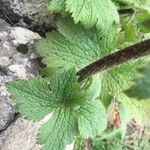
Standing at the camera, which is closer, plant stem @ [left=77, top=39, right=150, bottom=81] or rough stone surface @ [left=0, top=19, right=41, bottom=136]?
plant stem @ [left=77, top=39, right=150, bottom=81]

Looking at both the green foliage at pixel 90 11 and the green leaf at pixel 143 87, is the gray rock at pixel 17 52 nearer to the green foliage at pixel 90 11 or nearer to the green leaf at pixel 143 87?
the green foliage at pixel 90 11

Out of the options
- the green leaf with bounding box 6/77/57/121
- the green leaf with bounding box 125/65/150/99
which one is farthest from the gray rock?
the green leaf with bounding box 125/65/150/99

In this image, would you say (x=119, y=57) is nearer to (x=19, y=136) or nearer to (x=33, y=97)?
(x=33, y=97)

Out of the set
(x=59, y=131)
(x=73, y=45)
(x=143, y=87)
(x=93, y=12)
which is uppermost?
(x=143, y=87)

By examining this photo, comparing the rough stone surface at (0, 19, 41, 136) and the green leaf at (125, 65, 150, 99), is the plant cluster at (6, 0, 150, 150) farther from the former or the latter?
the green leaf at (125, 65, 150, 99)

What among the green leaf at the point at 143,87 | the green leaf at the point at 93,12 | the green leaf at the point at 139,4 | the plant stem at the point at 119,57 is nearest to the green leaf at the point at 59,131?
the plant stem at the point at 119,57

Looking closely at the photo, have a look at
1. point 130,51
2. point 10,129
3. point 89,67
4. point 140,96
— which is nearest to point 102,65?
point 89,67

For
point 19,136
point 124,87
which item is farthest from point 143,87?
point 19,136
